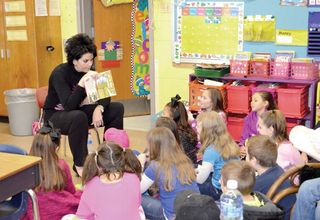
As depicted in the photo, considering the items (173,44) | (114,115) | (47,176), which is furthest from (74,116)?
(173,44)

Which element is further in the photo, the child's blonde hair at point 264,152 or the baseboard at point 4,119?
the baseboard at point 4,119

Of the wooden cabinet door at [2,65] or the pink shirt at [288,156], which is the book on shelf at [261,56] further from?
the wooden cabinet door at [2,65]

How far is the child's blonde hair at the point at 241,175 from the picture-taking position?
7.39ft

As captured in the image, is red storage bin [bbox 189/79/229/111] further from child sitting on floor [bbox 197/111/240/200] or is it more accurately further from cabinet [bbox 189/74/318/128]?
child sitting on floor [bbox 197/111/240/200]

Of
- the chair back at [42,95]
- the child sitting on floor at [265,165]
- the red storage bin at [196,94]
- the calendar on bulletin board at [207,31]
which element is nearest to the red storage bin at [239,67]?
the red storage bin at [196,94]

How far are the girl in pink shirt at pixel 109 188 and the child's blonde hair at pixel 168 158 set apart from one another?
21cm

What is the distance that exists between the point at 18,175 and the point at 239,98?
265cm

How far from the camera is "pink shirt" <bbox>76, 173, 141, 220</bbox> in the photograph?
2441 millimetres

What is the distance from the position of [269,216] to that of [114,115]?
245cm

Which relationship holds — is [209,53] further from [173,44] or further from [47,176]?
[47,176]

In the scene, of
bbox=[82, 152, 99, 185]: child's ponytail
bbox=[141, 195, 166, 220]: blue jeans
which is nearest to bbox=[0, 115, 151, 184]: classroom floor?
bbox=[141, 195, 166, 220]: blue jeans

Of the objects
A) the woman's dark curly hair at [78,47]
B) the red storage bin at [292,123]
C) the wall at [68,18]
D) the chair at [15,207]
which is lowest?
the chair at [15,207]

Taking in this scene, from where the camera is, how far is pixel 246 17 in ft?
15.6

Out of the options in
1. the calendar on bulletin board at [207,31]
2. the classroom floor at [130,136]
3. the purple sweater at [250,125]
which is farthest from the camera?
the classroom floor at [130,136]
